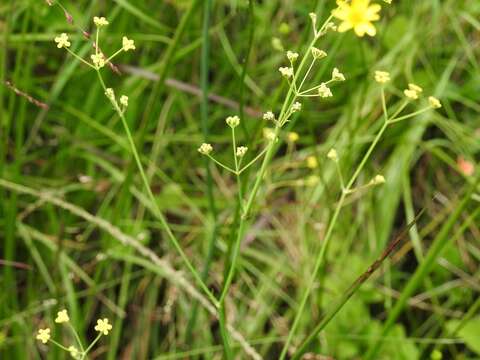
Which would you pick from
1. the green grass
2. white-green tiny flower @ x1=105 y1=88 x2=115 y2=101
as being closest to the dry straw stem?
the green grass

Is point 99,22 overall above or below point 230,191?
above

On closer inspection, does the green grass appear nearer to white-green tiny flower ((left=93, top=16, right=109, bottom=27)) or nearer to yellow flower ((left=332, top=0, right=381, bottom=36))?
yellow flower ((left=332, top=0, right=381, bottom=36))

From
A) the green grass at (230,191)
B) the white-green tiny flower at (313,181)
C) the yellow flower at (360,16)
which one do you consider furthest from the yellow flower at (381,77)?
the white-green tiny flower at (313,181)

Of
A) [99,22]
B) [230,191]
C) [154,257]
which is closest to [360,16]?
[99,22]

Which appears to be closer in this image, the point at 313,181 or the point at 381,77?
the point at 381,77

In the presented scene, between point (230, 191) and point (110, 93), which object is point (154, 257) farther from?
point (230, 191)

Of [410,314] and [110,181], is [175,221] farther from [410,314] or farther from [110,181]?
[410,314]

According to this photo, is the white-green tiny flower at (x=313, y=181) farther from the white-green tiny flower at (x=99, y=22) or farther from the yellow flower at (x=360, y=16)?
the white-green tiny flower at (x=99, y=22)

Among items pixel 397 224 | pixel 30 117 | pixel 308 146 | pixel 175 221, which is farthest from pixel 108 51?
pixel 397 224

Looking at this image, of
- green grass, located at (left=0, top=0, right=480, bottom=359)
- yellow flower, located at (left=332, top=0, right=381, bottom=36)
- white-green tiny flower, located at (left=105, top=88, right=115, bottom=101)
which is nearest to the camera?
white-green tiny flower, located at (left=105, top=88, right=115, bottom=101)
